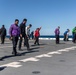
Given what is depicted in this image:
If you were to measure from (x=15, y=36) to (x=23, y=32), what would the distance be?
113 inches

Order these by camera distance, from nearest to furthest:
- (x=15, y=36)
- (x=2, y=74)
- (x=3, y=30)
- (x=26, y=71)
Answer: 1. (x=2, y=74)
2. (x=26, y=71)
3. (x=15, y=36)
4. (x=3, y=30)

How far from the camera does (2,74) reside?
9.04 metres

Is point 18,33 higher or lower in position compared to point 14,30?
lower

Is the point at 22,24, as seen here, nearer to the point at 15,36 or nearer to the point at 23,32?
the point at 23,32

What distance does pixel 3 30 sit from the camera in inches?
1095

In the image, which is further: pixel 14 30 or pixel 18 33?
pixel 18 33

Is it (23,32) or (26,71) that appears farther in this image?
(23,32)

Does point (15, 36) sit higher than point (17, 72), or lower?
higher

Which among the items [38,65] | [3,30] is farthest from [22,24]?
[3,30]

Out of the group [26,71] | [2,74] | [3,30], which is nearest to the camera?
[2,74]

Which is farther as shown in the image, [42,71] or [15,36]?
[15,36]

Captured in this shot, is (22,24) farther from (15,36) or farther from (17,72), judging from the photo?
(17,72)

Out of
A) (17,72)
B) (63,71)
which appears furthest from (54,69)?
(17,72)

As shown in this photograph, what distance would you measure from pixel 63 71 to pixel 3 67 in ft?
7.61
